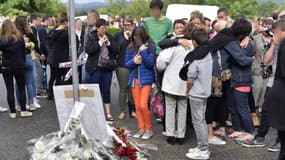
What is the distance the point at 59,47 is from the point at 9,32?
3.22ft

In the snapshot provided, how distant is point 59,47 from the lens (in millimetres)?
6922

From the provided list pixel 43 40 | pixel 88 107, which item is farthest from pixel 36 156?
pixel 43 40

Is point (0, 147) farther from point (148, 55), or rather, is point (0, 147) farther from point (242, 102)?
point (242, 102)

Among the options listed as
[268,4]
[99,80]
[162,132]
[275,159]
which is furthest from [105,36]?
[268,4]

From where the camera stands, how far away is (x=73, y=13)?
4.02 meters

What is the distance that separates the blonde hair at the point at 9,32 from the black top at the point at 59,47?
77 centimetres

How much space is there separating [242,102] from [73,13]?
2.57 m

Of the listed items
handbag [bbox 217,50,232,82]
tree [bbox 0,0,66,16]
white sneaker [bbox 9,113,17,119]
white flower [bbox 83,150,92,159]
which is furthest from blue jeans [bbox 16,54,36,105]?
tree [bbox 0,0,66,16]

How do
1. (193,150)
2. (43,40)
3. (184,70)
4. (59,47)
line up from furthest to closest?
(43,40)
(59,47)
(193,150)
(184,70)

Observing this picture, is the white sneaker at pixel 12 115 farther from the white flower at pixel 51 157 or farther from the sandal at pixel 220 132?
the sandal at pixel 220 132

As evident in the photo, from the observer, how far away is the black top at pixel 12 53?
618 cm

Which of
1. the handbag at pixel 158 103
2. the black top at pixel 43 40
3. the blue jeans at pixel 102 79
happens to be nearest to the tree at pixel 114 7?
the black top at pixel 43 40

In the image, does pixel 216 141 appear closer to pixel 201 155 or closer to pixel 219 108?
pixel 219 108

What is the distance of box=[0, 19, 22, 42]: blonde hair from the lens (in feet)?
20.2
